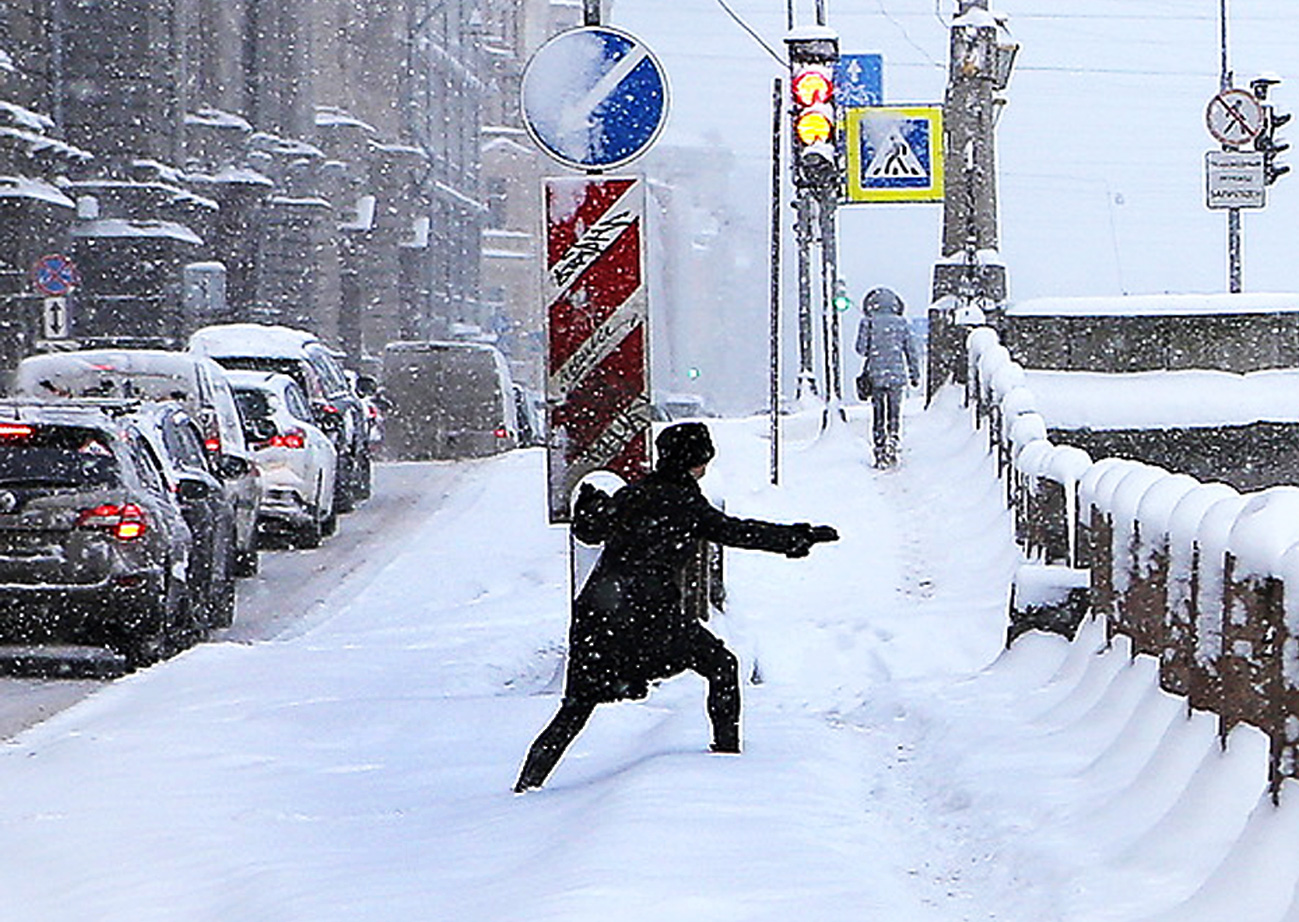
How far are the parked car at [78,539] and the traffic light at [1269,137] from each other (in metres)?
16.6

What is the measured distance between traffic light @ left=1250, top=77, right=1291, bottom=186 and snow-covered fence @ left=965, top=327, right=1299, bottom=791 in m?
17.0

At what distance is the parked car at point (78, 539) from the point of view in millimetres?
13852

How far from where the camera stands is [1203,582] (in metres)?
7.45

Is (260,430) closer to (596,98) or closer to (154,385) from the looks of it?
(154,385)

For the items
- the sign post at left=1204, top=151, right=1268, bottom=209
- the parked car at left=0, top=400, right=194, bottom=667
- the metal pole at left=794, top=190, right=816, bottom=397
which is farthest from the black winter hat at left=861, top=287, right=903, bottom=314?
the metal pole at left=794, top=190, right=816, bottom=397

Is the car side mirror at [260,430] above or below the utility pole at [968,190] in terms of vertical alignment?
below

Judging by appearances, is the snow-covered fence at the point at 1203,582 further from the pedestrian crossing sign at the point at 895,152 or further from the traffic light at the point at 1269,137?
the pedestrian crossing sign at the point at 895,152

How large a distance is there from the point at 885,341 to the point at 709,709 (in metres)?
14.9

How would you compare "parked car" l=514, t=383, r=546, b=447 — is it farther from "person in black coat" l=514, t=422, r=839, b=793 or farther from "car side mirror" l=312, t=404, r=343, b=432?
"person in black coat" l=514, t=422, r=839, b=793

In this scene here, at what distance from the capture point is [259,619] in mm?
17812

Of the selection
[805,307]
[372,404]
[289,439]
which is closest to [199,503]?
[289,439]

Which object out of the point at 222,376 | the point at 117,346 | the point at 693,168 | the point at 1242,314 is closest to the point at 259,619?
the point at 222,376

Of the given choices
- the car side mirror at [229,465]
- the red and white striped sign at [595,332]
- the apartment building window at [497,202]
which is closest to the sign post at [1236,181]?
the car side mirror at [229,465]

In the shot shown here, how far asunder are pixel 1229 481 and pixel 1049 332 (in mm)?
3014
